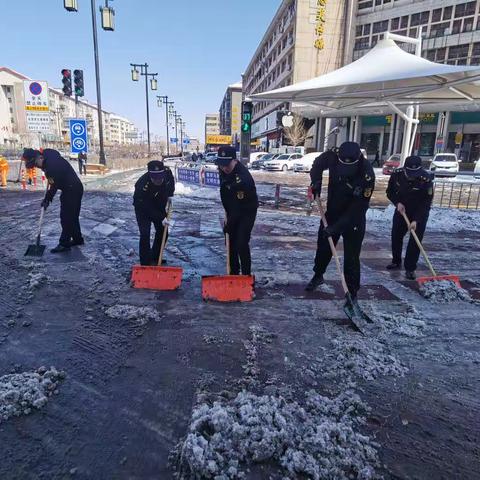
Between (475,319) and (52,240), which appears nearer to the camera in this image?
(475,319)

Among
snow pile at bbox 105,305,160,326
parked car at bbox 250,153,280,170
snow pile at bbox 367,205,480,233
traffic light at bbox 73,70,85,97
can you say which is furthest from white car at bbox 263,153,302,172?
snow pile at bbox 105,305,160,326

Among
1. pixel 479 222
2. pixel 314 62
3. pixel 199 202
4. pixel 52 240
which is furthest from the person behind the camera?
pixel 314 62

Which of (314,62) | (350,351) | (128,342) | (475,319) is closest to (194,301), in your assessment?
(128,342)

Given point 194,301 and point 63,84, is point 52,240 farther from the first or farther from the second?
point 63,84

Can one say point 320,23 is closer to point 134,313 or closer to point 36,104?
point 36,104

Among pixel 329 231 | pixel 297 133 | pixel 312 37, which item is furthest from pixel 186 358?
pixel 312 37

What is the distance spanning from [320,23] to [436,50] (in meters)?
12.1

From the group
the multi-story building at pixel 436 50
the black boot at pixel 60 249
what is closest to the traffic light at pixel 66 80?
the black boot at pixel 60 249

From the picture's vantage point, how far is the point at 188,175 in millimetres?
16000

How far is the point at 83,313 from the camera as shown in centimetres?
365

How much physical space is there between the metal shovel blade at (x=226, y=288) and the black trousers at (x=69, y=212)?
9.79 ft

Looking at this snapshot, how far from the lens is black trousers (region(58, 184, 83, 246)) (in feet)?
18.4

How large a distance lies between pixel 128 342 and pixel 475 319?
3.40 metres

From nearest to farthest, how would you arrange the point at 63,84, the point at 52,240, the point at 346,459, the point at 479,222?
the point at 346,459, the point at 52,240, the point at 479,222, the point at 63,84
